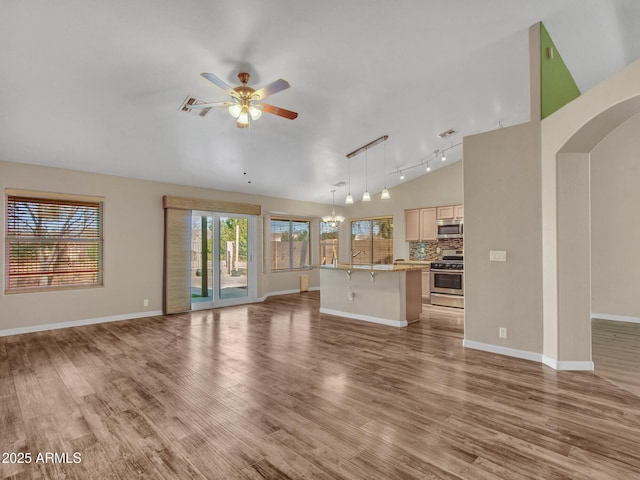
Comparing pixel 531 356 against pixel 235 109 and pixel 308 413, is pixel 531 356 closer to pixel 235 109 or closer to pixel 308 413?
pixel 308 413

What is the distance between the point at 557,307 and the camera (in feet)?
11.5

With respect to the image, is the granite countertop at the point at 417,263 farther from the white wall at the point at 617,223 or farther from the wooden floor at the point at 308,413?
the wooden floor at the point at 308,413

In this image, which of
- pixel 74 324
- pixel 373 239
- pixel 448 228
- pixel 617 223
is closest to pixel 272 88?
pixel 74 324

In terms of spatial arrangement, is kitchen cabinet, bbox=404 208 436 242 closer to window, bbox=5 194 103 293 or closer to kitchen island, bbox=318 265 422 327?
kitchen island, bbox=318 265 422 327

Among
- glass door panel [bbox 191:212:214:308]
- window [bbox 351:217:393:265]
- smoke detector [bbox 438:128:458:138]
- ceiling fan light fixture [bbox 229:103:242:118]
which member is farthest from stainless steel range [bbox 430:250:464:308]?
ceiling fan light fixture [bbox 229:103:242:118]

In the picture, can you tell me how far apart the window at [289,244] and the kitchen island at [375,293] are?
291cm

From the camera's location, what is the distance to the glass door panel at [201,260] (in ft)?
22.6

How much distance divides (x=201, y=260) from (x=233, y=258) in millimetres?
760

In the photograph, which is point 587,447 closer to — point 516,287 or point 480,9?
point 516,287

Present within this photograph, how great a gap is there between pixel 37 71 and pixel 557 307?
5.94 meters

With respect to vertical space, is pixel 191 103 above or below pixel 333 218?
→ above

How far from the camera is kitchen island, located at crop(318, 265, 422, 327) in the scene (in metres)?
5.38

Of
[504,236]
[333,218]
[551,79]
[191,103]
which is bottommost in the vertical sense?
[504,236]

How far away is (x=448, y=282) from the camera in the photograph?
23.1ft
